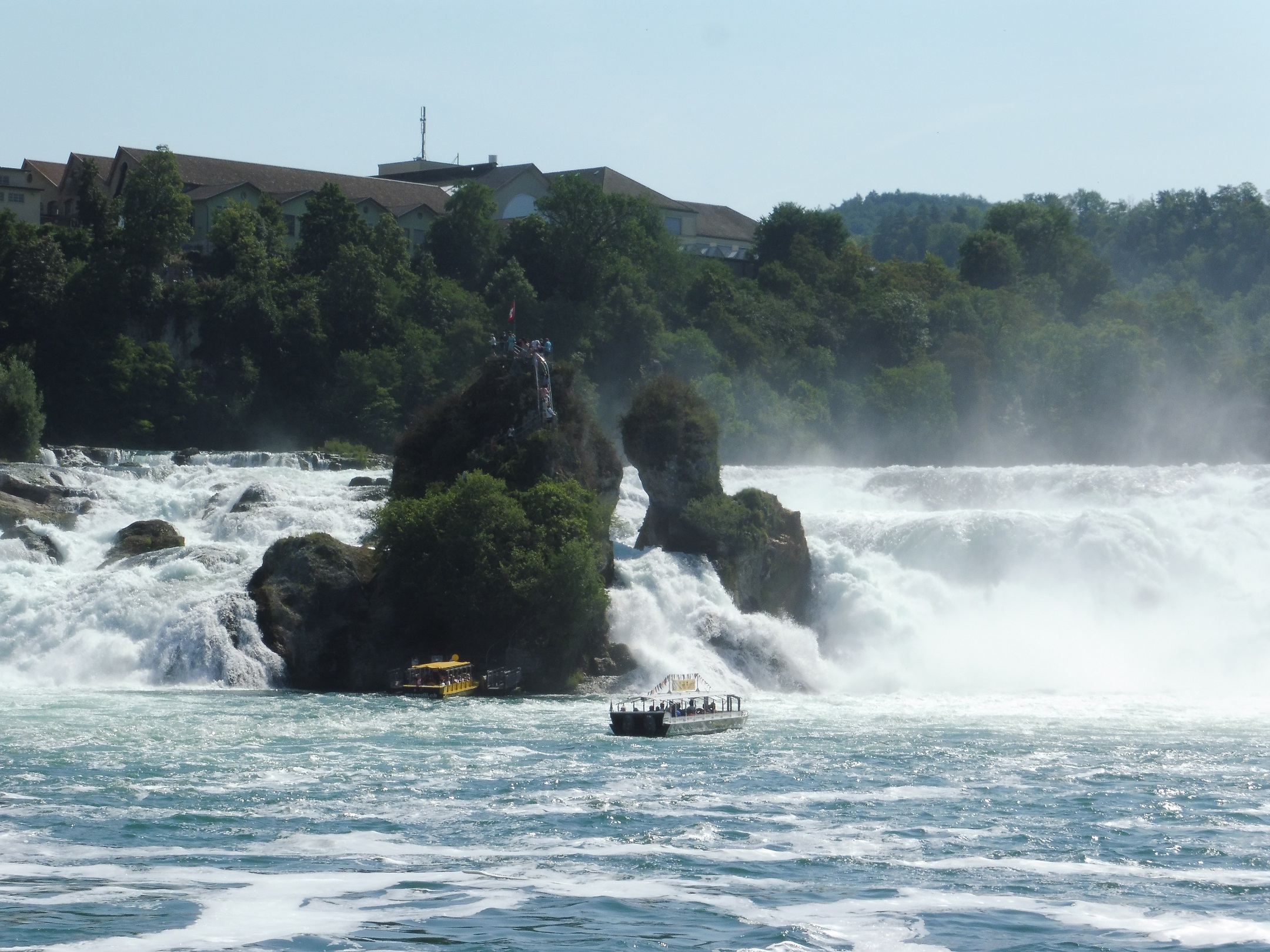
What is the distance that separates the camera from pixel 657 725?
39.4 meters

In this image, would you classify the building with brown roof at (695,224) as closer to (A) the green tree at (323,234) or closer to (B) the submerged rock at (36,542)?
(A) the green tree at (323,234)

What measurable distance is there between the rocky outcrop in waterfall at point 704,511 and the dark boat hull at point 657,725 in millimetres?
14639

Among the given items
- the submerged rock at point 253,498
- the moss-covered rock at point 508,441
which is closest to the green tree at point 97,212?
the submerged rock at point 253,498

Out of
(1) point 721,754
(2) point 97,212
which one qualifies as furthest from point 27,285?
(1) point 721,754

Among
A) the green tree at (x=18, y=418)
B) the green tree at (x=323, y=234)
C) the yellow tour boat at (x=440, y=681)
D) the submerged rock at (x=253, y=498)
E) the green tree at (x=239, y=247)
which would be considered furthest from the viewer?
the green tree at (x=323, y=234)

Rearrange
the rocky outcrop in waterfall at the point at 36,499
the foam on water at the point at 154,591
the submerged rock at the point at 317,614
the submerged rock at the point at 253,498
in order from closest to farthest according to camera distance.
Answer: the foam on water at the point at 154,591 → the submerged rock at the point at 317,614 → the rocky outcrop in waterfall at the point at 36,499 → the submerged rock at the point at 253,498

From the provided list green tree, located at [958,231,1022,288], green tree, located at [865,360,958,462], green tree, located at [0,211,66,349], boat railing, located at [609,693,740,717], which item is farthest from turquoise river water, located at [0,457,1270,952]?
green tree, located at [958,231,1022,288]

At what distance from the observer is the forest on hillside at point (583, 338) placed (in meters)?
87.8

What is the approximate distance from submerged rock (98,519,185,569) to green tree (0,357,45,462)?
729 inches

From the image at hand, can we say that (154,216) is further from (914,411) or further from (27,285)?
(914,411)

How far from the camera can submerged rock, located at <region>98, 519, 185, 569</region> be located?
52.6 meters

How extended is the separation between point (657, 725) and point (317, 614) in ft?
44.3

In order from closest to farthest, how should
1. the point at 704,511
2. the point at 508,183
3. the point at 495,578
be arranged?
the point at 495,578 < the point at 704,511 < the point at 508,183

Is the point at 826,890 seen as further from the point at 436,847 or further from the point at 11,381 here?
the point at 11,381
